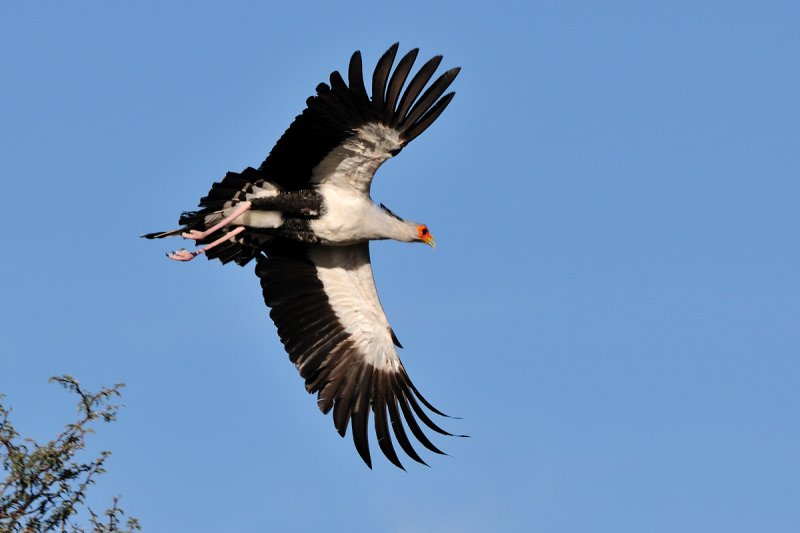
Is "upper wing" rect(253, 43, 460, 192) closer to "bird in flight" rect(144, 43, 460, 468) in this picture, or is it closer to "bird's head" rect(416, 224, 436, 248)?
"bird in flight" rect(144, 43, 460, 468)

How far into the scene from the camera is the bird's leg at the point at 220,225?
12.2 m

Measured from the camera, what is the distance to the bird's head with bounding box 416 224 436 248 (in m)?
12.9

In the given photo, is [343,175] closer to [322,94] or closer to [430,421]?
[322,94]

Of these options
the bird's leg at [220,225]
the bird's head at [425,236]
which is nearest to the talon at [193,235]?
the bird's leg at [220,225]

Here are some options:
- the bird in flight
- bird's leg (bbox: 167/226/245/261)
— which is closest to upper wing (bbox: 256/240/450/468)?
the bird in flight

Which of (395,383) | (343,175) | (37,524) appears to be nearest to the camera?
(37,524)

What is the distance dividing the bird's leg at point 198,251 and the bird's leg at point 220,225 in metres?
0.10

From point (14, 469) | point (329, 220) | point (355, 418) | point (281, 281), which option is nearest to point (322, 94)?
point (329, 220)

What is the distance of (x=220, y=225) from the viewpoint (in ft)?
40.3

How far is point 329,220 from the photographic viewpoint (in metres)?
12.3

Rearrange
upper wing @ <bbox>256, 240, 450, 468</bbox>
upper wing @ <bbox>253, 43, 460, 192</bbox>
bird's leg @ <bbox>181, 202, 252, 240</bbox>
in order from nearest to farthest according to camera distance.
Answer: upper wing @ <bbox>253, 43, 460, 192</bbox>, bird's leg @ <bbox>181, 202, 252, 240</bbox>, upper wing @ <bbox>256, 240, 450, 468</bbox>

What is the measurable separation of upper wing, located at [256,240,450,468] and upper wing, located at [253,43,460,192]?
1.51 metres

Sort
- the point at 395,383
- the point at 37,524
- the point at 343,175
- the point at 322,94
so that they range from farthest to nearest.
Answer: the point at 395,383 < the point at 343,175 < the point at 322,94 < the point at 37,524

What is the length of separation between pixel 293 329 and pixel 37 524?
5.13 metres
